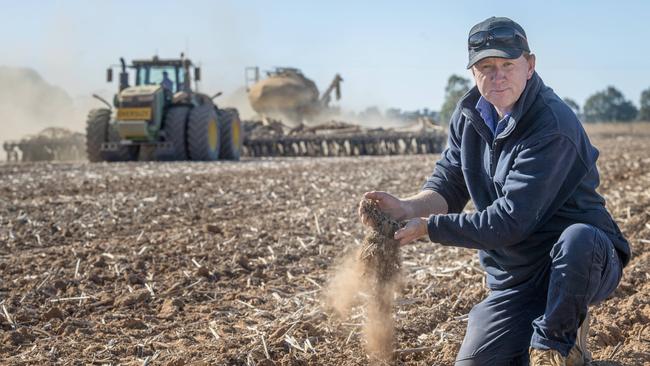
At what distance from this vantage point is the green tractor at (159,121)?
1822cm

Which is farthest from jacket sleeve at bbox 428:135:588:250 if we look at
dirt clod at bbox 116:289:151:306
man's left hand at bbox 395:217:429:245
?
dirt clod at bbox 116:289:151:306

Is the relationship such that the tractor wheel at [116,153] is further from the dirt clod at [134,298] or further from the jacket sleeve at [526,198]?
the jacket sleeve at [526,198]

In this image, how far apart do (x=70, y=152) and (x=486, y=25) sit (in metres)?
24.0

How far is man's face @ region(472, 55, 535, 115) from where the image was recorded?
10.6 feet

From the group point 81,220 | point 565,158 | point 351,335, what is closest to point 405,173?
point 81,220

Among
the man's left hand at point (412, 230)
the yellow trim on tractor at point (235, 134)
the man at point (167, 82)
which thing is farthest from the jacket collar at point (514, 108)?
the yellow trim on tractor at point (235, 134)

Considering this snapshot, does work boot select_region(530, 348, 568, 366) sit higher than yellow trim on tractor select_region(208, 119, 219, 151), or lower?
lower

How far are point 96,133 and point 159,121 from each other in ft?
5.67

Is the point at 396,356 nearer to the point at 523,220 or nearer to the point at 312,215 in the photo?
the point at 523,220

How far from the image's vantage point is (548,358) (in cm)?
311

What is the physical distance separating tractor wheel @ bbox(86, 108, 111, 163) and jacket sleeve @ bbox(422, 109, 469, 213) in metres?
16.5

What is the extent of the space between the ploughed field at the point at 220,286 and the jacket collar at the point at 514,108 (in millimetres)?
1079

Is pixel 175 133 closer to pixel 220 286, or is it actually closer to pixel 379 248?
pixel 220 286

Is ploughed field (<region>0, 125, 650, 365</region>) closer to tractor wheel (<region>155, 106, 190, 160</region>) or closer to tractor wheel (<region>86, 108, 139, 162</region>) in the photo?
tractor wheel (<region>155, 106, 190, 160</region>)
